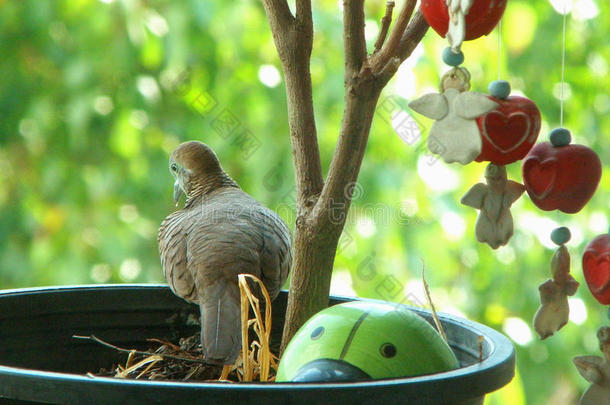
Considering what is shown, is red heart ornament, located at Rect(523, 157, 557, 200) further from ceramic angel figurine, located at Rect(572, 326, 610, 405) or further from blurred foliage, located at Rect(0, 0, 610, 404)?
blurred foliage, located at Rect(0, 0, 610, 404)

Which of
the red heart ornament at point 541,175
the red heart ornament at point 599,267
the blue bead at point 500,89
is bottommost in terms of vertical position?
the red heart ornament at point 599,267

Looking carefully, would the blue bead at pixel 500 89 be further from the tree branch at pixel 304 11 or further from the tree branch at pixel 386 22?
the tree branch at pixel 304 11

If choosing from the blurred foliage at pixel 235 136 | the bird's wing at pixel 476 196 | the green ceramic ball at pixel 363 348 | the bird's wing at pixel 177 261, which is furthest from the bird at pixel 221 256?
the blurred foliage at pixel 235 136

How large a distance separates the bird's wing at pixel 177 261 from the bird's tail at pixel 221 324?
0.05m

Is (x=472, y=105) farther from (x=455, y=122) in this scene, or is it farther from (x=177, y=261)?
(x=177, y=261)

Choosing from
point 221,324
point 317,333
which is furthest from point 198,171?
point 317,333

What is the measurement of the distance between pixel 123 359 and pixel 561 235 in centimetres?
52

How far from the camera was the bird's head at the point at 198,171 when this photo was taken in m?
0.96

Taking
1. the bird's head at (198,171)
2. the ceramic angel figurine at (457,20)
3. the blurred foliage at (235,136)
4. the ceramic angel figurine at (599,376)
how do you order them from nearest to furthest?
the ceramic angel figurine at (457,20) < the ceramic angel figurine at (599,376) < the bird's head at (198,171) < the blurred foliage at (235,136)

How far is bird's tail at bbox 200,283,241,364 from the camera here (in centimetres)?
73

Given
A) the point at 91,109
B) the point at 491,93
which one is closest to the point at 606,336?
the point at 491,93

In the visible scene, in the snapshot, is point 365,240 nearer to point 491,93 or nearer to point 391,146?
point 391,146

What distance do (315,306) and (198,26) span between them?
3.02 ft

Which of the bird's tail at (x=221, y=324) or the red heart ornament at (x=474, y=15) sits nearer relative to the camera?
the red heart ornament at (x=474, y=15)
